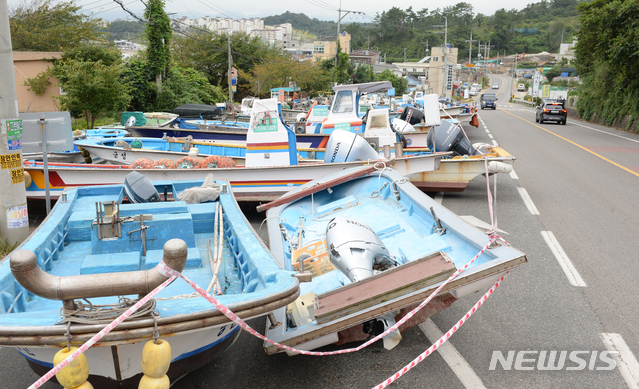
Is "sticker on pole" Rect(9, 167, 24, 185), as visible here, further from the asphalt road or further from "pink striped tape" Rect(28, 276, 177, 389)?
"pink striped tape" Rect(28, 276, 177, 389)

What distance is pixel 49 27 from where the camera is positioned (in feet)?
121

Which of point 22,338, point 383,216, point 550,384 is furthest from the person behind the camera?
point 383,216

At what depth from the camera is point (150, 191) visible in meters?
5.88

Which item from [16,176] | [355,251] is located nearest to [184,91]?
[16,176]

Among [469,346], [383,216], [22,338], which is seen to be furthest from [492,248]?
[22,338]

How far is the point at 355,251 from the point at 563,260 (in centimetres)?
358

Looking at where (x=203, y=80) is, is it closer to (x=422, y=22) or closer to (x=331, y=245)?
(x=331, y=245)

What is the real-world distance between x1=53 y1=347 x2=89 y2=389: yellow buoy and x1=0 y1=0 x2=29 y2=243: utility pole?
5103 millimetres

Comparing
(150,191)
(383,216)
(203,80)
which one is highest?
(203,80)

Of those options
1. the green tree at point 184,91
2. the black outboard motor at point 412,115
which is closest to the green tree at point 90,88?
the green tree at point 184,91

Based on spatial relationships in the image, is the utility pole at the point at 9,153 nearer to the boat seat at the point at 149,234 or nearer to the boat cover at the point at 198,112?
the boat seat at the point at 149,234

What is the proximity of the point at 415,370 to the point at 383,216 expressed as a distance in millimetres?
2672

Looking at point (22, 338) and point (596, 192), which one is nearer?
point (22, 338)

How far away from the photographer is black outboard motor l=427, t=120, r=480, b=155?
1123 centimetres
